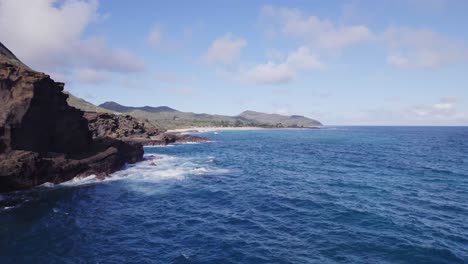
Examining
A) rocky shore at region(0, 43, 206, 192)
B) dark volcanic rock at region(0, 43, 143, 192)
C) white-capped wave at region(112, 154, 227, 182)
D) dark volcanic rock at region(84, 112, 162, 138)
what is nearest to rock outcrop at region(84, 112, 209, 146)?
dark volcanic rock at region(84, 112, 162, 138)

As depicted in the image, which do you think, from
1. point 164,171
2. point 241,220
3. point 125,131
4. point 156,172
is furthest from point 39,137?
point 125,131

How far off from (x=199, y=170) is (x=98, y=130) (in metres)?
65.7

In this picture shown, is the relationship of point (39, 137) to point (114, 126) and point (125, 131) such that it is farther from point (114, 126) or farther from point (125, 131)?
point (125, 131)

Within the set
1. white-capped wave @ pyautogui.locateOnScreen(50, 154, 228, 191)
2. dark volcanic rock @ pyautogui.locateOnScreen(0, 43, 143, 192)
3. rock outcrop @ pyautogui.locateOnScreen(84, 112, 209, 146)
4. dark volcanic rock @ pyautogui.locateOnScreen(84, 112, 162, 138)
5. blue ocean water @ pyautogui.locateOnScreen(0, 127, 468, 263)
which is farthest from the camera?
rock outcrop @ pyautogui.locateOnScreen(84, 112, 209, 146)

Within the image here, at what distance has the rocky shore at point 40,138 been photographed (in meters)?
44.7

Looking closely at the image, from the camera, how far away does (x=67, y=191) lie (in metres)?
45.4

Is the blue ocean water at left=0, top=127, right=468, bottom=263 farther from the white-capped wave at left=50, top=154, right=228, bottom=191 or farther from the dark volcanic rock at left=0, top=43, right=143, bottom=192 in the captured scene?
the dark volcanic rock at left=0, top=43, right=143, bottom=192

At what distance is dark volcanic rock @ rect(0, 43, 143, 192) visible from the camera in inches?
1759

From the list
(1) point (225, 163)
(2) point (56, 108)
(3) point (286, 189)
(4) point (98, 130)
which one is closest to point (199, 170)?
(1) point (225, 163)

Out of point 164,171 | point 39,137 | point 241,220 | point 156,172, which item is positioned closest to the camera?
point 241,220

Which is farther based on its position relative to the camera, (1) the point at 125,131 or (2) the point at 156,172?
(1) the point at 125,131

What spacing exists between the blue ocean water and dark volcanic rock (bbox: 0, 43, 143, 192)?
286cm

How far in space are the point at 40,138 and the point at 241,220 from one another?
3910 centimetres

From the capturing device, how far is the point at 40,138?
168 feet
